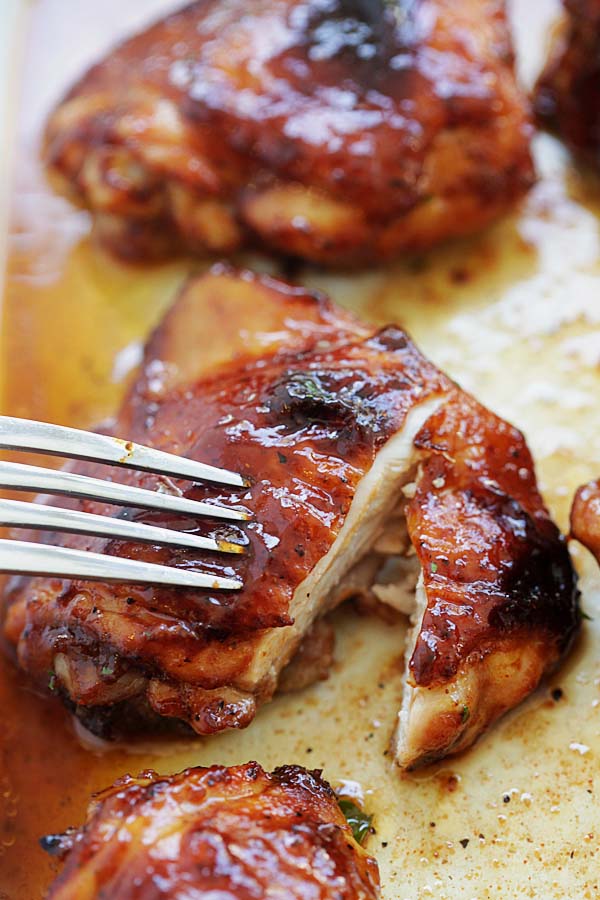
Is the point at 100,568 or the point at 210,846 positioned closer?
the point at 210,846

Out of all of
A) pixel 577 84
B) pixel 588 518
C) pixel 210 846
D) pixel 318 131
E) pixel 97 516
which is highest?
pixel 577 84

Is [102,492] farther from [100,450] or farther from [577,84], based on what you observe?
[577,84]

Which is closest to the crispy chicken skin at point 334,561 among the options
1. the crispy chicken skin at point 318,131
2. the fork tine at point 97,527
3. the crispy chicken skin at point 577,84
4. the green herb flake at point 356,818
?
the fork tine at point 97,527

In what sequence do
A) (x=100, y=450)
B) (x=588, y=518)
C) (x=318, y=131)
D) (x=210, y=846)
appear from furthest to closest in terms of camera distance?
(x=318, y=131) → (x=588, y=518) → (x=100, y=450) → (x=210, y=846)

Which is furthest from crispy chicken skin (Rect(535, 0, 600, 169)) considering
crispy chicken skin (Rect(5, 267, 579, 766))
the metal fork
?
the metal fork

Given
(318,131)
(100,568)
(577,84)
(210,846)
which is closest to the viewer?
(210,846)

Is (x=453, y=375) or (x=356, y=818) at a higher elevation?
(x=453, y=375)

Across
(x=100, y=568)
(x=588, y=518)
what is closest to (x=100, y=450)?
(x=100, y=568)

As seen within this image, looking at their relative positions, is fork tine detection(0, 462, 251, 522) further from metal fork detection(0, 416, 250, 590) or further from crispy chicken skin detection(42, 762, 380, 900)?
crispy chicken skin detection(42, 762, 380, 900)
